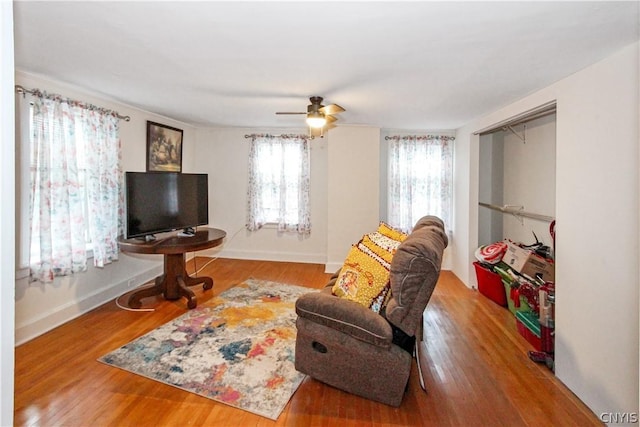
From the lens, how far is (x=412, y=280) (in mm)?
1845

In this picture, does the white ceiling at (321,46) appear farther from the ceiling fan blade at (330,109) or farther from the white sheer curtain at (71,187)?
the white sheer curtain at (71,187)

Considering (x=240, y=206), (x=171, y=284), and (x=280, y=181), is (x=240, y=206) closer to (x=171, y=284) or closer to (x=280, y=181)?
(x=280, y=181)

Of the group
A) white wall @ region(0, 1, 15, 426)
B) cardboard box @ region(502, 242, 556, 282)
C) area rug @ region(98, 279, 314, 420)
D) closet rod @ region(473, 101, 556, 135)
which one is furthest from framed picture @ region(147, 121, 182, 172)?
cardboard box @ region(502, 242, 556, 282)

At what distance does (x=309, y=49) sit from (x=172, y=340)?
255cm

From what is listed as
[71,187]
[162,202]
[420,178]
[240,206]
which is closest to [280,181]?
[240,206]

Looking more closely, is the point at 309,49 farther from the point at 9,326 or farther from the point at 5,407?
the point at 5,407

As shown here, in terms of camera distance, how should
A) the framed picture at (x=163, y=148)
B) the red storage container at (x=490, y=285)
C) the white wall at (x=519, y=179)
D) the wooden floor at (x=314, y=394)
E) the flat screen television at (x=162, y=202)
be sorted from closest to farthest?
the wooden floor at (x=314, y=394)
the flat screen television at (x=162, y=202)
the white wall at (x=519, y=179)
the red storage container at (x=490, y=285)
the framed picture at (x=163, y=148)

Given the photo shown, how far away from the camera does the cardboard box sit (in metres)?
3.15

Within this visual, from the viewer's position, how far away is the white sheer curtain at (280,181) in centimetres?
521

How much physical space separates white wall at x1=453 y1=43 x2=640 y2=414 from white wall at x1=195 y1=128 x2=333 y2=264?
3.47 m

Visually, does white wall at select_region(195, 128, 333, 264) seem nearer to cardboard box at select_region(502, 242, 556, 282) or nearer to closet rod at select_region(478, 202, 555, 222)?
closet rod at select_region(478, 202, 555, 222)

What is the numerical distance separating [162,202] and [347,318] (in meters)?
2.70

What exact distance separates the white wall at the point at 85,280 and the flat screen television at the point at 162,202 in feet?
2.03

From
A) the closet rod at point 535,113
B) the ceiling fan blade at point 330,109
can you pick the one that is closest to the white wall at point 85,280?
the ceiling fan blade at point 330,109
